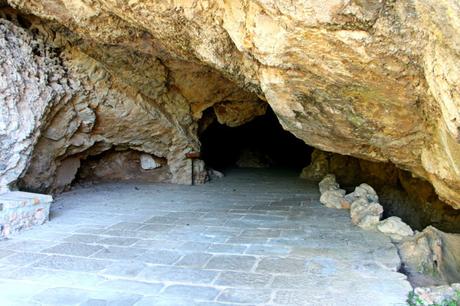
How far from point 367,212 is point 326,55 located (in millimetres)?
2382

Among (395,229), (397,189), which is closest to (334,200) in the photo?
(395,229)

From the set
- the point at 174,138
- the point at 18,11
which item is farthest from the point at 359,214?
the point at 18,11

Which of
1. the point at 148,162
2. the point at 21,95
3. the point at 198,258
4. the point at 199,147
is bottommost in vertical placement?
the point at 198,258

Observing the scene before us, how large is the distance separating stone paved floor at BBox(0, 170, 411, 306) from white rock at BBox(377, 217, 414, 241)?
6.6 inches

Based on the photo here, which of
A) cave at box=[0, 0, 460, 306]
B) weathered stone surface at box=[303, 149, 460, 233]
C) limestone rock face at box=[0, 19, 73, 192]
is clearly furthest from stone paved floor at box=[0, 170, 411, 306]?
weathered stone surface at box=[303, 149, 460, 233]

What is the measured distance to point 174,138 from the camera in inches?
321

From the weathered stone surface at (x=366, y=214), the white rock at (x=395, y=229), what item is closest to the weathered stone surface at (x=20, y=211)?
the weathered stone surface at (x=366, y=214)

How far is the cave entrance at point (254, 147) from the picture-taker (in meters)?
11.6

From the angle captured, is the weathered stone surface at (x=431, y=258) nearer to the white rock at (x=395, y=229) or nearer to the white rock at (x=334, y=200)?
the white rock at (x=395, y=229)

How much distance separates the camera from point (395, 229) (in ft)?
14.6

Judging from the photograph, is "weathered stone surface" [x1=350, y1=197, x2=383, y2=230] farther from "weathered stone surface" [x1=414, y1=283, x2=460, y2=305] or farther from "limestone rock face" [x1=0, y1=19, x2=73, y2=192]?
"limestone rock face" [x1=0, y1=19, x2=73, y2=192]

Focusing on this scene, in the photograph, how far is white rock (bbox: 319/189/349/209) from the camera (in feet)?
19.6

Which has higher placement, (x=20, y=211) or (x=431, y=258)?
(x=20, y=211)

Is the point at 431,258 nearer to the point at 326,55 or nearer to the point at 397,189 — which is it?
the point at 326,55
